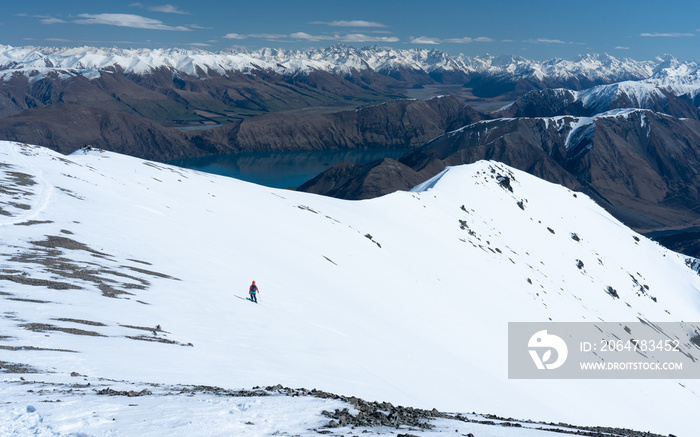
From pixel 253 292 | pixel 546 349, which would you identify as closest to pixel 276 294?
pixel 253 292

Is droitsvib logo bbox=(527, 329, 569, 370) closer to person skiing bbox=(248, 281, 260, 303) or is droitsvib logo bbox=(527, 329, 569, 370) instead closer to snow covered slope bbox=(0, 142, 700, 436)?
snow covered slope bbox=(0, 142, 700, 436)

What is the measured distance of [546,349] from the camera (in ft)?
162

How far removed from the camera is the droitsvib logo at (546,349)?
4478cm

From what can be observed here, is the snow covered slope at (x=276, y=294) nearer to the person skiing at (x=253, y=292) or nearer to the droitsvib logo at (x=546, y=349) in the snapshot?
the person skiing at (x=253, y=292)

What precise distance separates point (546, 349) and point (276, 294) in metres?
32.1

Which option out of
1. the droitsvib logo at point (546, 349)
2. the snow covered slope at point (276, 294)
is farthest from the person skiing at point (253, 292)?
the droitsvib logo at point (546, 349)

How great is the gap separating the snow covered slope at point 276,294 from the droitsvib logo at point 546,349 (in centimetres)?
283

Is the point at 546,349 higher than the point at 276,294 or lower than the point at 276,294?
lower

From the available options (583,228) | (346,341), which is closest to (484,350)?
(346,341)

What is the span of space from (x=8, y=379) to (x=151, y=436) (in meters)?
5.66

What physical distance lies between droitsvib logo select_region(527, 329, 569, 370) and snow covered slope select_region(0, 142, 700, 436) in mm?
2825

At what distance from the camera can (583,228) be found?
105m

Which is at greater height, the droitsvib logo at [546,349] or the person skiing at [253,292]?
the person skiing at [253,292]

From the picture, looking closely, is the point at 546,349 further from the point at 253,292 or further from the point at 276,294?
the point at 253,292
